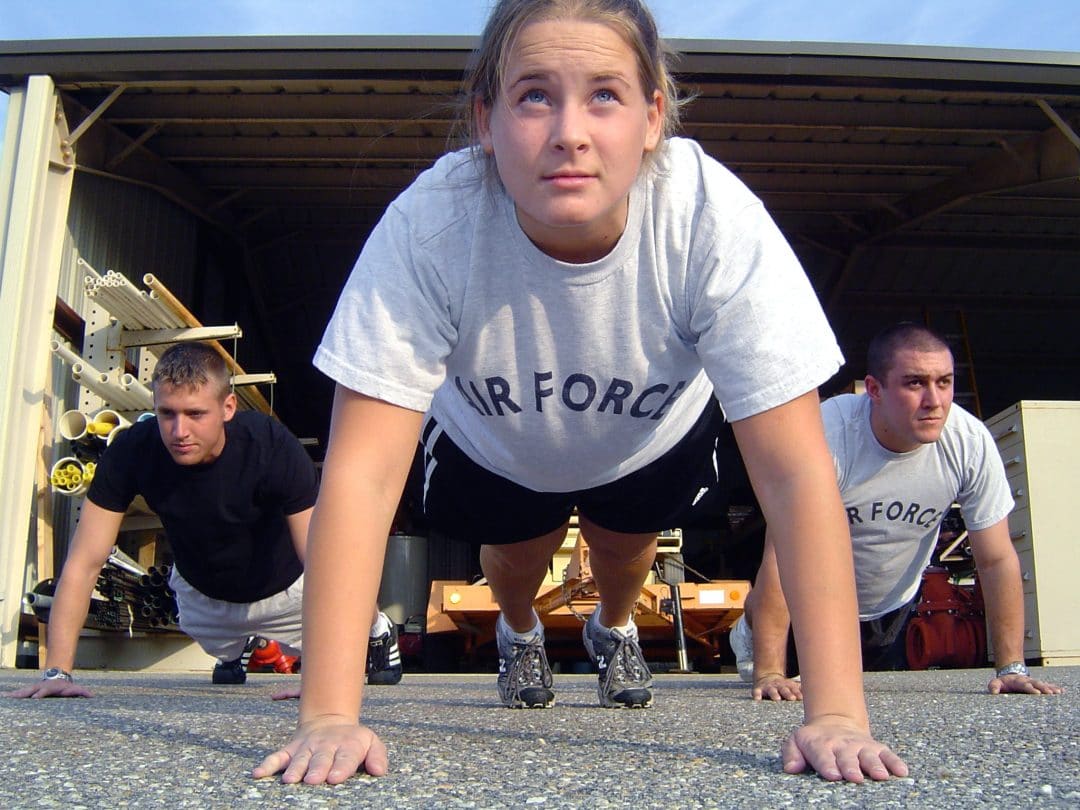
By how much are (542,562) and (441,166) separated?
1451 mm

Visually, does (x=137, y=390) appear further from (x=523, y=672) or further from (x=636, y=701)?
(x=636, y=701)

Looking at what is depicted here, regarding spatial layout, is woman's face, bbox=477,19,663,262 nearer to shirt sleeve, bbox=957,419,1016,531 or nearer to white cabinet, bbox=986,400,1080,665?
shirt sleeve, bbox=957,419,1016,531

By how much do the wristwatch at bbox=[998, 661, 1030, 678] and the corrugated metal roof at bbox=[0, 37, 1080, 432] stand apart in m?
3.17

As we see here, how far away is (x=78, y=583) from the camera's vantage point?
13.4 feet

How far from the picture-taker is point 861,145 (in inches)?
511

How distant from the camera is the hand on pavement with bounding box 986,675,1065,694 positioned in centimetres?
391

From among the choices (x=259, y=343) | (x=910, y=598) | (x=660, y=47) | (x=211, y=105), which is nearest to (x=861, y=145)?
(x=211, y=105)

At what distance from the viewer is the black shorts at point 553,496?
292 centimetres

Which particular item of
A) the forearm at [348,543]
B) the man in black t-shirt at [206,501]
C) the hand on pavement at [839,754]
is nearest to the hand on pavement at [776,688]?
the man in black t-shirt at [206,501]

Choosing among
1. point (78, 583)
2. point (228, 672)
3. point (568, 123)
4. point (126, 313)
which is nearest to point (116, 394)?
point (126, 313)

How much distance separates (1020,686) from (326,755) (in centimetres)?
312

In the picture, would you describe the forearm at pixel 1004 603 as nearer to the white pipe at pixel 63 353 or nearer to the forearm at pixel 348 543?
the forearm at pixel 348 543

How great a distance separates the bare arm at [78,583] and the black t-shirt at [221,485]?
0.39ft

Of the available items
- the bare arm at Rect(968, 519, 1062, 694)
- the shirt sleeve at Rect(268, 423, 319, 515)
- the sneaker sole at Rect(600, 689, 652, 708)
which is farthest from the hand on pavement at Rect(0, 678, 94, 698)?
the bare arm at Rect(968, 519, 1062, 694)
